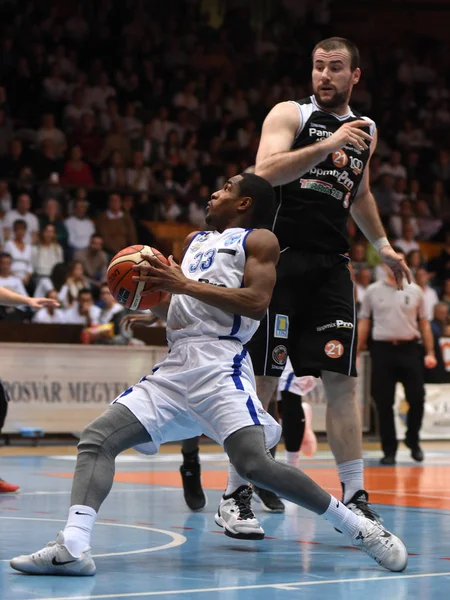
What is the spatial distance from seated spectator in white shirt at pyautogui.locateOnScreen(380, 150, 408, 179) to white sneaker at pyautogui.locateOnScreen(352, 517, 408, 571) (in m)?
18.1

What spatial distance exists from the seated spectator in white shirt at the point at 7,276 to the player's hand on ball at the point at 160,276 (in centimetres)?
967

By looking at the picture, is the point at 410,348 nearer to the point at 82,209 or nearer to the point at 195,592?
the point at 82,209

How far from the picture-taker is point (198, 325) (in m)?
4.87

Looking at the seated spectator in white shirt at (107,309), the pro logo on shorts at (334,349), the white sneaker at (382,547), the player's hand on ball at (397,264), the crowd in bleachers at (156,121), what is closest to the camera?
the white sneaker at (382,547)

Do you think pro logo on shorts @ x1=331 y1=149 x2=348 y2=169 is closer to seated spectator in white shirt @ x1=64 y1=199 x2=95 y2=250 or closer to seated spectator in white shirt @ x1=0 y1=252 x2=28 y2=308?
seated spectator in white shirt @ x1=0 y1=252 x2=28 y2=308

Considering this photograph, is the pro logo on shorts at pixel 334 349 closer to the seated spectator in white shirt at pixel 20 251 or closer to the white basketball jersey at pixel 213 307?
the white basketball jersey at pixel 213 307

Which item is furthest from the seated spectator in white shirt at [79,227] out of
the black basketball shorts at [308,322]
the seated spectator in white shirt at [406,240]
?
the black basketball shorts at [308,322]

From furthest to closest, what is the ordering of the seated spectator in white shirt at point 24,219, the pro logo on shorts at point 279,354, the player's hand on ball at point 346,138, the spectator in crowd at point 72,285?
the seated spectator in white shirt at point 24,219, the spectator in crowd at point 72,285, the pro logo on shorts at point 279,354, the player's hand on ball at point 346,138

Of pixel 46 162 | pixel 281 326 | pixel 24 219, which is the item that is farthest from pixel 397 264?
pixel 46 162

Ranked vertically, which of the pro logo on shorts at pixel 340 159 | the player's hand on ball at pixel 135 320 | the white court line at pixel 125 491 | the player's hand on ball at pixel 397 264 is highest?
the pro logo on shorts at pixel 340 159

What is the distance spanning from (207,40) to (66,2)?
10.6ft

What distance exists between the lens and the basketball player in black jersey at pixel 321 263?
5.94 metres

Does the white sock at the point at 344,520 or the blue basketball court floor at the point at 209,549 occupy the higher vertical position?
the white sock at the point at 344,520

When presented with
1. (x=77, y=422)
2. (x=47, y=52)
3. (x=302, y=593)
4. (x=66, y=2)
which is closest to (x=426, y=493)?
(x=302, y=593)
